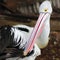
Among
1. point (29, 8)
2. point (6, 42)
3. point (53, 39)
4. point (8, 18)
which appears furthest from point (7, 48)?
point (29, 8)

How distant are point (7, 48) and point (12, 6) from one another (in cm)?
226

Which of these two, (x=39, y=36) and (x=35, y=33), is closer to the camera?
(x=35, y=33)

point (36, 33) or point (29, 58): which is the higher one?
point (36, 33)

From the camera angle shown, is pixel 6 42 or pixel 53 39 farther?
pixel 53 39

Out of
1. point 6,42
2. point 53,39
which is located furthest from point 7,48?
point 53,39

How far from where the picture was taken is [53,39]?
4.71 metres

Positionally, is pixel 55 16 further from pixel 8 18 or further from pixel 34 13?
pixel 8 18

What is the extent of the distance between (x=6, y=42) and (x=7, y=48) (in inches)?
2.3

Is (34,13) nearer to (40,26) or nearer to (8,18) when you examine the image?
(8,18)

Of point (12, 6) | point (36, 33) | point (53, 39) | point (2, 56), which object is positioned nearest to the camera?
point (2, 56)

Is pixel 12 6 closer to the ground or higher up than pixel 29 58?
higher up

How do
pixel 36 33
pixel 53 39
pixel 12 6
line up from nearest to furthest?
pixel 36 33 < pixel 53 39 < pixel 12 6

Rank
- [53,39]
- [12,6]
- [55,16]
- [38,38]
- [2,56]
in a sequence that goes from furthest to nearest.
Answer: [12,6] < [55,16] < [53,39] < [38,38] < [2,56]

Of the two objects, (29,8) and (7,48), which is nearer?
(7,48)
